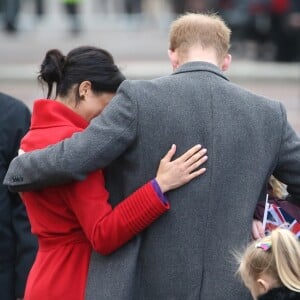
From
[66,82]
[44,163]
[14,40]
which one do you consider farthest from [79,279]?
[14,40]

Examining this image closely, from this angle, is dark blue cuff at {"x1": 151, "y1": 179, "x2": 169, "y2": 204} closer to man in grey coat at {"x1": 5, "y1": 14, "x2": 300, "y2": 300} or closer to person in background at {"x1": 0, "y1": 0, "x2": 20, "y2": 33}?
man in grey coat at {"x1": 5, "y1": 14, "x2": 300, "y2": 300}

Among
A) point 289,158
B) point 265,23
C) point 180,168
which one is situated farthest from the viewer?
point 265,23

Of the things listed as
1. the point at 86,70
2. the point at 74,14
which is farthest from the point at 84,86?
the point at 74,14

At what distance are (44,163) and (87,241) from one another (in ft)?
1.11

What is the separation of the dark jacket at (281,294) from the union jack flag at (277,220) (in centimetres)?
36

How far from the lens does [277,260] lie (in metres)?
3.63

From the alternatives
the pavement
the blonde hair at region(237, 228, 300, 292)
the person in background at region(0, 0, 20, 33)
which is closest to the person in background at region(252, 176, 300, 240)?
the blonde hair at region(237, 228, 300, 292)

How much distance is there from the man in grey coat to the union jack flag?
82 mm

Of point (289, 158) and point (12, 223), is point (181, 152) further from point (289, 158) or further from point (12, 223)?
point (12, 223)

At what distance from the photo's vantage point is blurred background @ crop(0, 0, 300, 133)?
20.5 meters

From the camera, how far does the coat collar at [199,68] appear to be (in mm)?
3953

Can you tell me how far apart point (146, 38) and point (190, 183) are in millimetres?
28254

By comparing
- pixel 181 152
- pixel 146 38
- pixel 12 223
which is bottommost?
pixel 146 38

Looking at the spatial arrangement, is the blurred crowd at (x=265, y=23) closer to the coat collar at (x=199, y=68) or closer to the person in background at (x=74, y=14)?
the person in background at (x=74, y=14)
